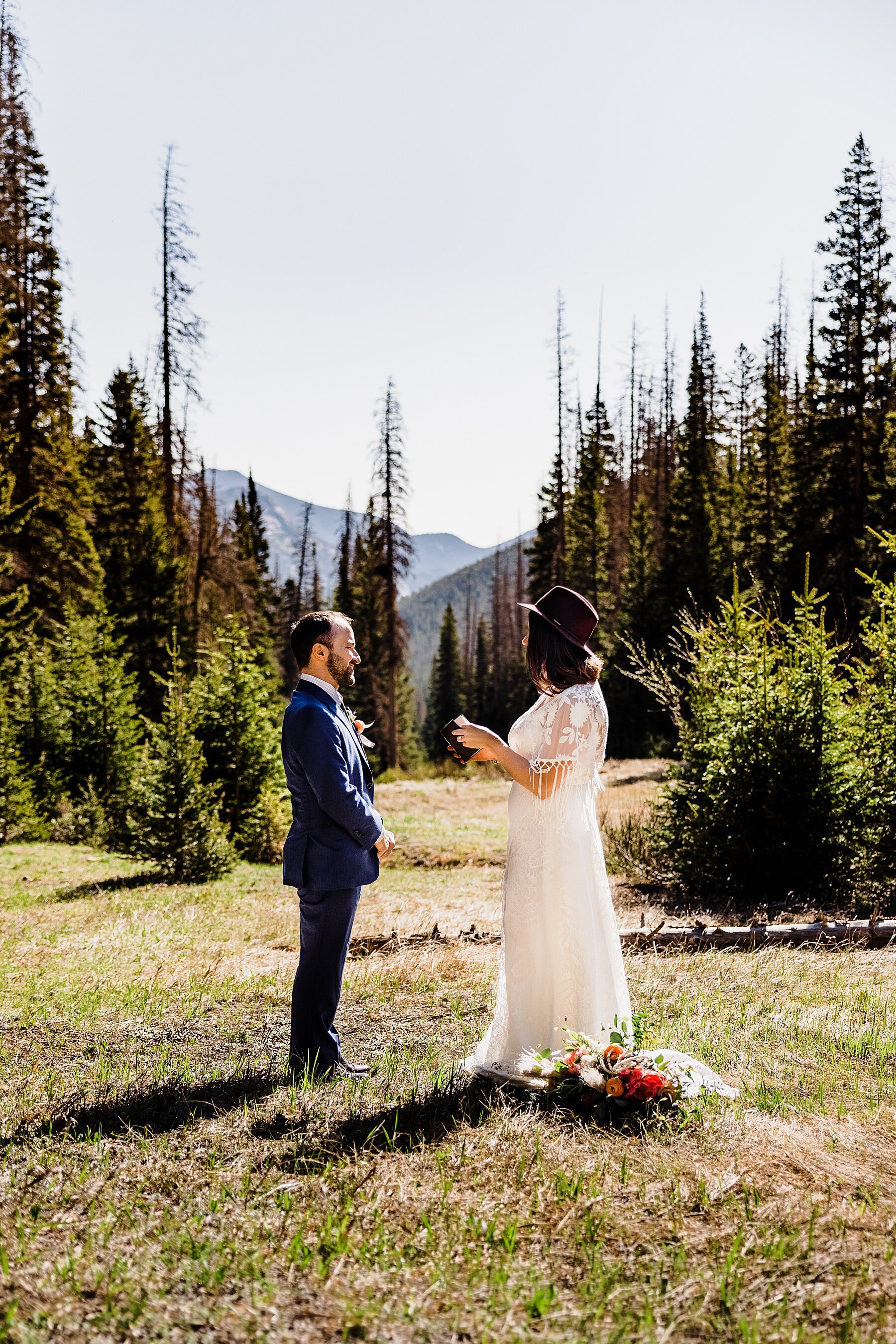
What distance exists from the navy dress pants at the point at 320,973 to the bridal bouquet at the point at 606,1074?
101cm

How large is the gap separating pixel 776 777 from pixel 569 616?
6.50m

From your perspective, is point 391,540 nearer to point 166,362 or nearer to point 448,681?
point 166,362

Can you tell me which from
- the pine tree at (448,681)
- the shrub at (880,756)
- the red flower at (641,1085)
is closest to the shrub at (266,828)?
the shrub at (880,756)

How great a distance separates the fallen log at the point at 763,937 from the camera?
8.45 m

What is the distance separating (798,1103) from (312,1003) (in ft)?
7.91

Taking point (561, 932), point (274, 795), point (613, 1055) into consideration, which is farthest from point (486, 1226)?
point (274, 795)

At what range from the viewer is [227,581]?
90.0ft

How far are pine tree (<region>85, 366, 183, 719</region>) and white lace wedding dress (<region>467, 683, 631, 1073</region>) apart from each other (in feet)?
78.7

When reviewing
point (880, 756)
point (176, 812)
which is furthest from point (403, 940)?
point (880, 756)

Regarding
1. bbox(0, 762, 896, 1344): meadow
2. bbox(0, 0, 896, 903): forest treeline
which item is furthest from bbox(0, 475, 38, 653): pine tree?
bbox(0, 762, 896, 1344): meadow

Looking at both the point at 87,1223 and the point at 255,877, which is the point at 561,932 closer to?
the point at 87,1223

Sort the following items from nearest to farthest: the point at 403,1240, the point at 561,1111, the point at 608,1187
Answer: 1. the point at 403,1240
2. the point at 608,1187
3. the point at 561,1111

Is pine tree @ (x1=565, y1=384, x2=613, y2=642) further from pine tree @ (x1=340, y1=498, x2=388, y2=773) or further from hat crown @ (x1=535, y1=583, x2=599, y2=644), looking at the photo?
hat crown @ (x1=535, y1=583, x2=599, y2=644)

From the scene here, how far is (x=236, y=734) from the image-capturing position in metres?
14.5
